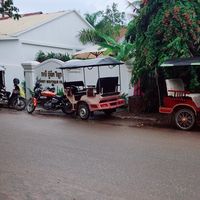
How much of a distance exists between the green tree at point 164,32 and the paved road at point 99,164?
278cm

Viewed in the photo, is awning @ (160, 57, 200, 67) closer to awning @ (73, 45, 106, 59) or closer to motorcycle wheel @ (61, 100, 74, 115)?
motorcycle wheel @ (61, 100, 74, 115)

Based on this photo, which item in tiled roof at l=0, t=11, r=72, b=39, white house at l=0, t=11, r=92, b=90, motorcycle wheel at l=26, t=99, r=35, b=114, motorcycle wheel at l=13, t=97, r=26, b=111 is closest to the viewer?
motorcycle wheel at l=26, t=99, r=35, b=114

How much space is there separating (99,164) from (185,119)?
16.3 ft

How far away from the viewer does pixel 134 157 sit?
302 inches

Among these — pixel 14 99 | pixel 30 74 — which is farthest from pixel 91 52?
pixel 14 99

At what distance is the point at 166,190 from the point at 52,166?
2293 millimetres

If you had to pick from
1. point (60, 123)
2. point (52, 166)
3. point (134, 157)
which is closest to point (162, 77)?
point (60, 123)

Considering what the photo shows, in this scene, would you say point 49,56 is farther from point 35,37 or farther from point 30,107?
point 30,107

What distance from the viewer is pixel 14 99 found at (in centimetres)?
1781

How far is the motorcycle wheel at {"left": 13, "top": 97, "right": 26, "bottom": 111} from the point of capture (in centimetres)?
1750

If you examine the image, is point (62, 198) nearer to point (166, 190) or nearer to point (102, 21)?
point (166, 190)

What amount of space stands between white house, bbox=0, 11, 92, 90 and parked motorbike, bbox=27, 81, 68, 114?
7.33 meters

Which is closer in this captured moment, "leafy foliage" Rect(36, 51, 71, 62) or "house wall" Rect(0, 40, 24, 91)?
"house wall" Rect(0, 40, 24, 91)

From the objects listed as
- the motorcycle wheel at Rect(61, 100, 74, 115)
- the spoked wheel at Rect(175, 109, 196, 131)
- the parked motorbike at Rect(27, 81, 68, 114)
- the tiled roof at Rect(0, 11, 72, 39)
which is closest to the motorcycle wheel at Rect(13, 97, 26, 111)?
the parked motorbike at Rect(27, 81, 68, 114)
